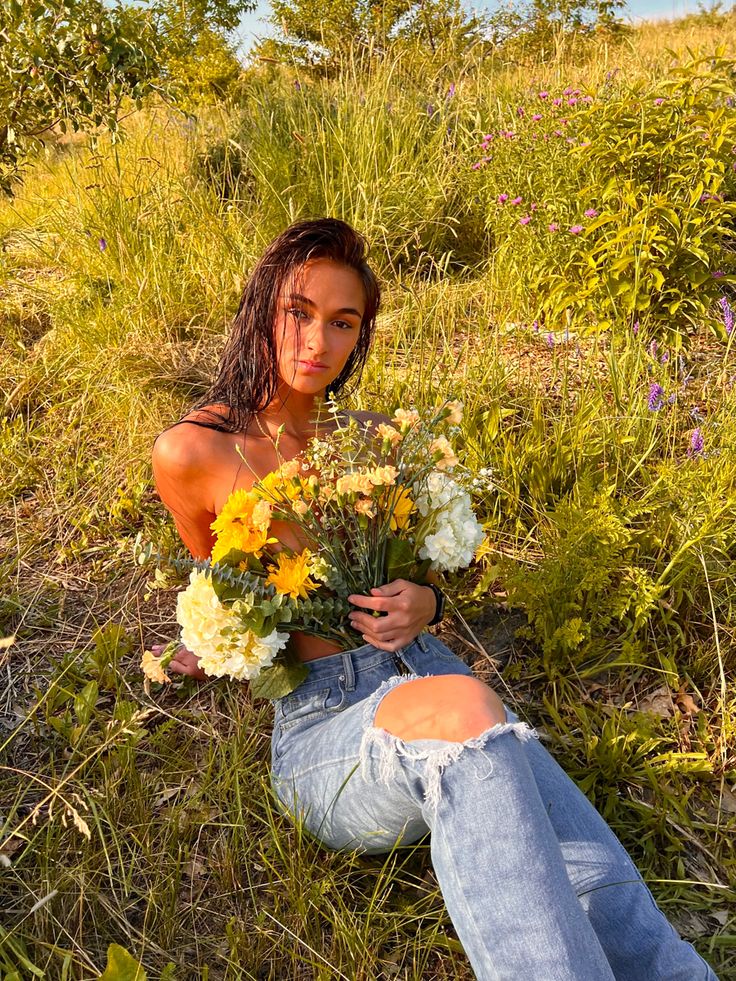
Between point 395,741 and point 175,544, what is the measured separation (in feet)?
4.56

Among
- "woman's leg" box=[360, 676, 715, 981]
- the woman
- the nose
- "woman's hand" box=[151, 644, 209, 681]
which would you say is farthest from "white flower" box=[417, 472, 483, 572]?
"woman's hand" box=[151, 644, 209, 681]

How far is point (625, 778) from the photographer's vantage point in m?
1.77

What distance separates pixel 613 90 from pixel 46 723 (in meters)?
3.64

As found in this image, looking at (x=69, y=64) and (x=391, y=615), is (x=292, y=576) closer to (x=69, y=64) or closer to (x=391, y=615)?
(x=391, y=615)

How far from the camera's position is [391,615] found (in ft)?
4.89

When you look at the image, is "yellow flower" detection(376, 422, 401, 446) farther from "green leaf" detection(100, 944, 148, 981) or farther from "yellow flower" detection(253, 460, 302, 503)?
"green leaf" detection(100, 944, 148, 981)

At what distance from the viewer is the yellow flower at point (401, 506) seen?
1421 millimetres

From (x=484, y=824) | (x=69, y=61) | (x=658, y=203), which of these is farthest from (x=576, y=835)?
(x=69, y=61)

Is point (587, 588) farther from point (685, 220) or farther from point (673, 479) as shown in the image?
point (685, 220)

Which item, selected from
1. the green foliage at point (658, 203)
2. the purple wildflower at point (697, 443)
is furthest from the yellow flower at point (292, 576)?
the green foliage at point (658, 203)

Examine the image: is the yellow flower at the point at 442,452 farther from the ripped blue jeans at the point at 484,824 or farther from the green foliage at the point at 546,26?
the green foliage at the point at 546,26

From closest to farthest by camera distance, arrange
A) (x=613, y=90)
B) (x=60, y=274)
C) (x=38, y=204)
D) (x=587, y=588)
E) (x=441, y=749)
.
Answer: (x=441, y=749) → (x=587, y=588) → (x=613, y=90) → (x=60, y=274) → (x=38, y=204)

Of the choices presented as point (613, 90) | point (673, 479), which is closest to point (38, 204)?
point (613, 90)

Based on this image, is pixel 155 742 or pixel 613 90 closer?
pixel 155 742
